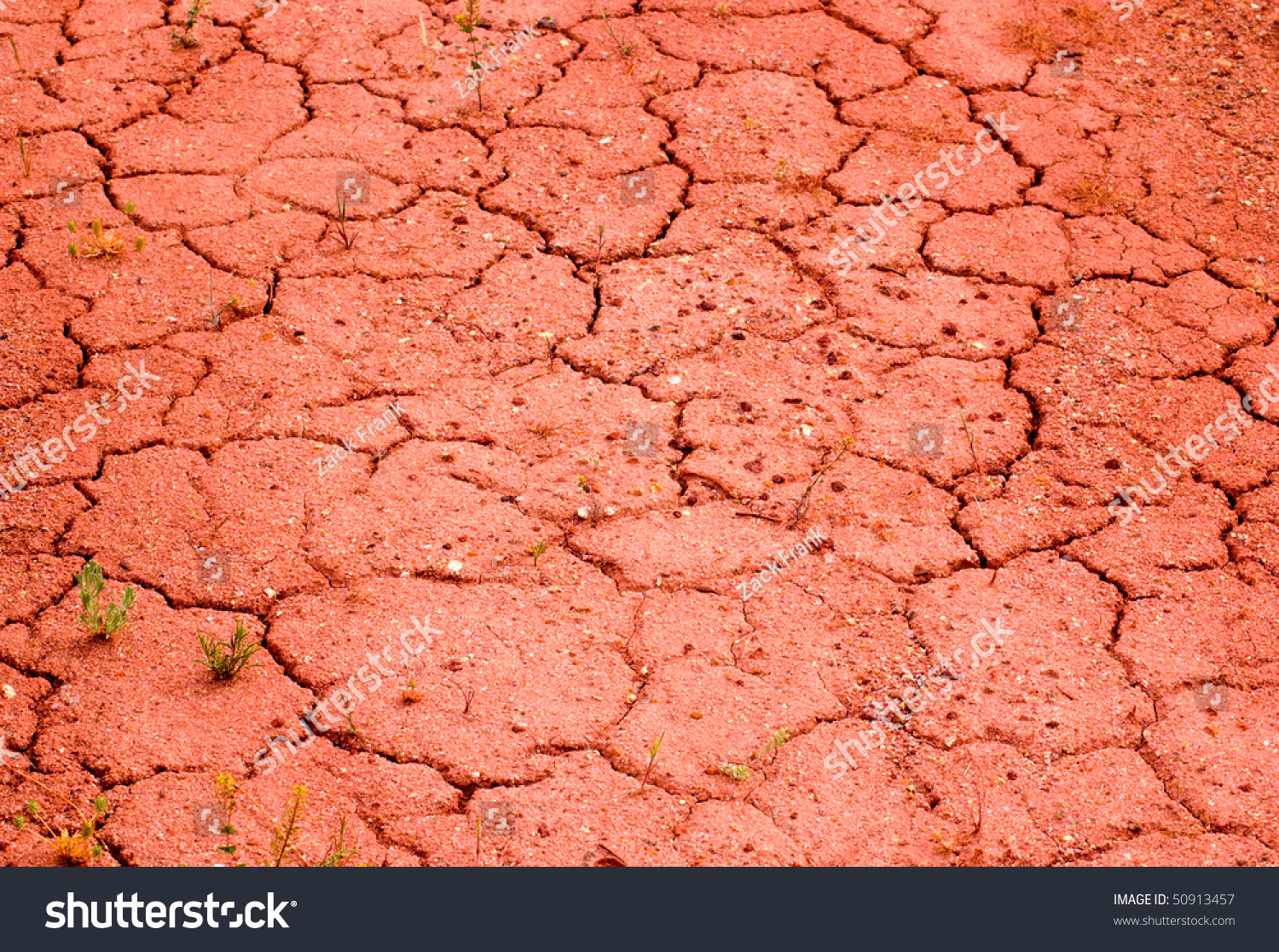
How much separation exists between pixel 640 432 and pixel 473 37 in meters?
2.34

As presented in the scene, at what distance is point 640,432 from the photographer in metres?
4.11

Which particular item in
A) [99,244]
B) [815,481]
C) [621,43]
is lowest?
[815,481]

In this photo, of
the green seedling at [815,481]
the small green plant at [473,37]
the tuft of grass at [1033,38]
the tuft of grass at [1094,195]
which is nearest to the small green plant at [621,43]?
the small green plant at [473,37]

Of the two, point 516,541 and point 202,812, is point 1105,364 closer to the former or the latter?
point 516,541

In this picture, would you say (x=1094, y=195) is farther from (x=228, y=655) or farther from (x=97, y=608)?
(x=97, y=608)

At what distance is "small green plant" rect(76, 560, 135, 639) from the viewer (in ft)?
11.2

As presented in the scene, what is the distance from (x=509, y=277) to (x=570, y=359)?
454mm

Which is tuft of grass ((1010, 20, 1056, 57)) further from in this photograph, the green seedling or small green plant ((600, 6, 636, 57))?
the green seedling

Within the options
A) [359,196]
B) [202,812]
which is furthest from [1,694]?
[359,196]

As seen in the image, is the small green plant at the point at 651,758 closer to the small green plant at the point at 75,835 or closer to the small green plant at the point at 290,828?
the small green plant at the point at 290,828

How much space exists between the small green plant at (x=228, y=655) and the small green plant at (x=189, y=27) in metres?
3.07

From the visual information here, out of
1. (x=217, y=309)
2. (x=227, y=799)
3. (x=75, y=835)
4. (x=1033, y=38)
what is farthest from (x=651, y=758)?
(x=1033, y=38)

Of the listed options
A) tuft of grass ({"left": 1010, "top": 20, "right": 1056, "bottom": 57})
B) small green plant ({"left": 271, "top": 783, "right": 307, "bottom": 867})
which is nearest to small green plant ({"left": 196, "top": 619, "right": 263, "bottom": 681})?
small green plant ({"left": 271, "top": 783, "right": 307, "bottom": 867})

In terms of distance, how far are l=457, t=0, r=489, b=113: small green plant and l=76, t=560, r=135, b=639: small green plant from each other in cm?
266
